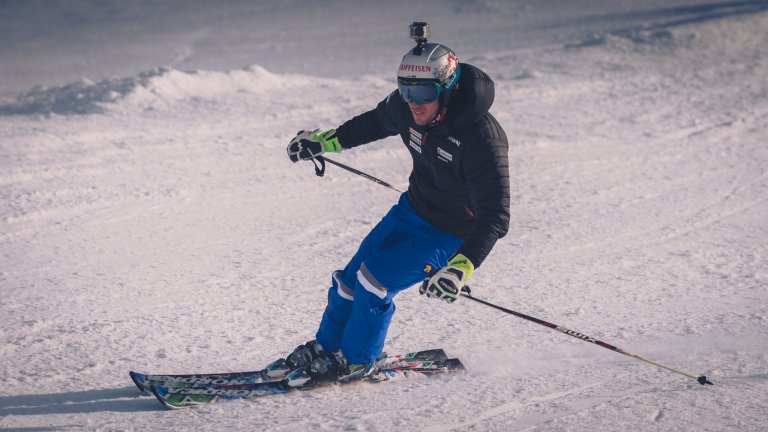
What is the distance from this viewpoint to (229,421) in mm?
4281

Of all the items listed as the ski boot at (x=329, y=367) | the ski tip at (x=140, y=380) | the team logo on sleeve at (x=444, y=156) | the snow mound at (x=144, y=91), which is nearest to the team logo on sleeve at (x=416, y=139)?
the team logo on sleeve at (x=444, y=156)

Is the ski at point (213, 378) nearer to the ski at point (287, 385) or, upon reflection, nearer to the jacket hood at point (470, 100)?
the ski at point (287, 385)

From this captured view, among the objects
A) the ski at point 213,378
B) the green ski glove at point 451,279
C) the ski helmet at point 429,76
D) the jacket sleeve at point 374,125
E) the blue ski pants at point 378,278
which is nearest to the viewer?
the green ski glove at point 451,279

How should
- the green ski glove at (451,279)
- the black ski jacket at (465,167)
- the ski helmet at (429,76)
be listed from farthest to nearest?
the ski helmet at (429,76)
the black ski jacket at (465,167)
the green ski glove at (451,279)

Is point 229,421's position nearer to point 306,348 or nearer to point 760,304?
point 306,348

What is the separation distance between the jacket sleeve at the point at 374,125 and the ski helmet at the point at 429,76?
48 centimetres

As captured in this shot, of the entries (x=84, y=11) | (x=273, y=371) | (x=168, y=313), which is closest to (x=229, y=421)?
(x=273, y=371)

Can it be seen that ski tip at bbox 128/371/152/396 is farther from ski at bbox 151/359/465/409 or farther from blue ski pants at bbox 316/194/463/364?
blue ski pants at bbox 316/194/463/364

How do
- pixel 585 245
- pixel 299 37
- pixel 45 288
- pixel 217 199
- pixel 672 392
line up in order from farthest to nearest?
pixel 299 37, pixel 217 199, pixel 585 245, pixel 45 288, pixel 672 392

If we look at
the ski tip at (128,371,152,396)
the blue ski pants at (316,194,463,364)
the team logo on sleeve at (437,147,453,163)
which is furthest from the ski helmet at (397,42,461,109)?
the ski tip at (128,371,152,396)

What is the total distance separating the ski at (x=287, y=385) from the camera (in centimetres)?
442

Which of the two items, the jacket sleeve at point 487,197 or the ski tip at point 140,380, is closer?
the jacket sleeve at point 487,197

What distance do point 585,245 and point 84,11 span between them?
625 inches

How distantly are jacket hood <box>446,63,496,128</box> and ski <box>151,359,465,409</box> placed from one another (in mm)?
1519
